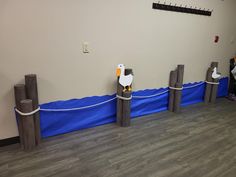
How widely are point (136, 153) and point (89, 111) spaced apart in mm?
851

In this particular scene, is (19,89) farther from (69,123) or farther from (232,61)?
(232,61)

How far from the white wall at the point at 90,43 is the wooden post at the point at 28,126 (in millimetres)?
226

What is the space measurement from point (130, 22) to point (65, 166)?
1925mm

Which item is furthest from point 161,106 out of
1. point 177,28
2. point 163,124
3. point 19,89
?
point 19,89

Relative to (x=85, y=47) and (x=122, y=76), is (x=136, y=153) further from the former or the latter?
(x=85, y=47)

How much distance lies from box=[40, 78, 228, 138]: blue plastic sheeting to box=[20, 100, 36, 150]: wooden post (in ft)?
0.71

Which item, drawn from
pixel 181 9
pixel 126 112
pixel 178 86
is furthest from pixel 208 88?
pixel 126 112

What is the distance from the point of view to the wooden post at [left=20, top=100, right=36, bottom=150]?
1996 mm

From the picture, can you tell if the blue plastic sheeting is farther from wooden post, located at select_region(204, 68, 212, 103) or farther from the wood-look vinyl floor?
wooden post, located at select_region(204, 68, 212, 103)

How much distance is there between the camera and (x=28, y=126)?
6.79ft

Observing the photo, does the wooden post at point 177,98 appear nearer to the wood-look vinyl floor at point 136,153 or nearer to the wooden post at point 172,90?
the wooden post at point 172,90

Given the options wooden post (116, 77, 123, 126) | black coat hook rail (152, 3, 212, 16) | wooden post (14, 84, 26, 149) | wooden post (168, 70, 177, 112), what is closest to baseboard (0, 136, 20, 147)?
wooden post (14, 84, 26, 149)

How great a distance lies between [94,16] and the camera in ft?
7.82

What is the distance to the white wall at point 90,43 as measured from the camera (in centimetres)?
204
